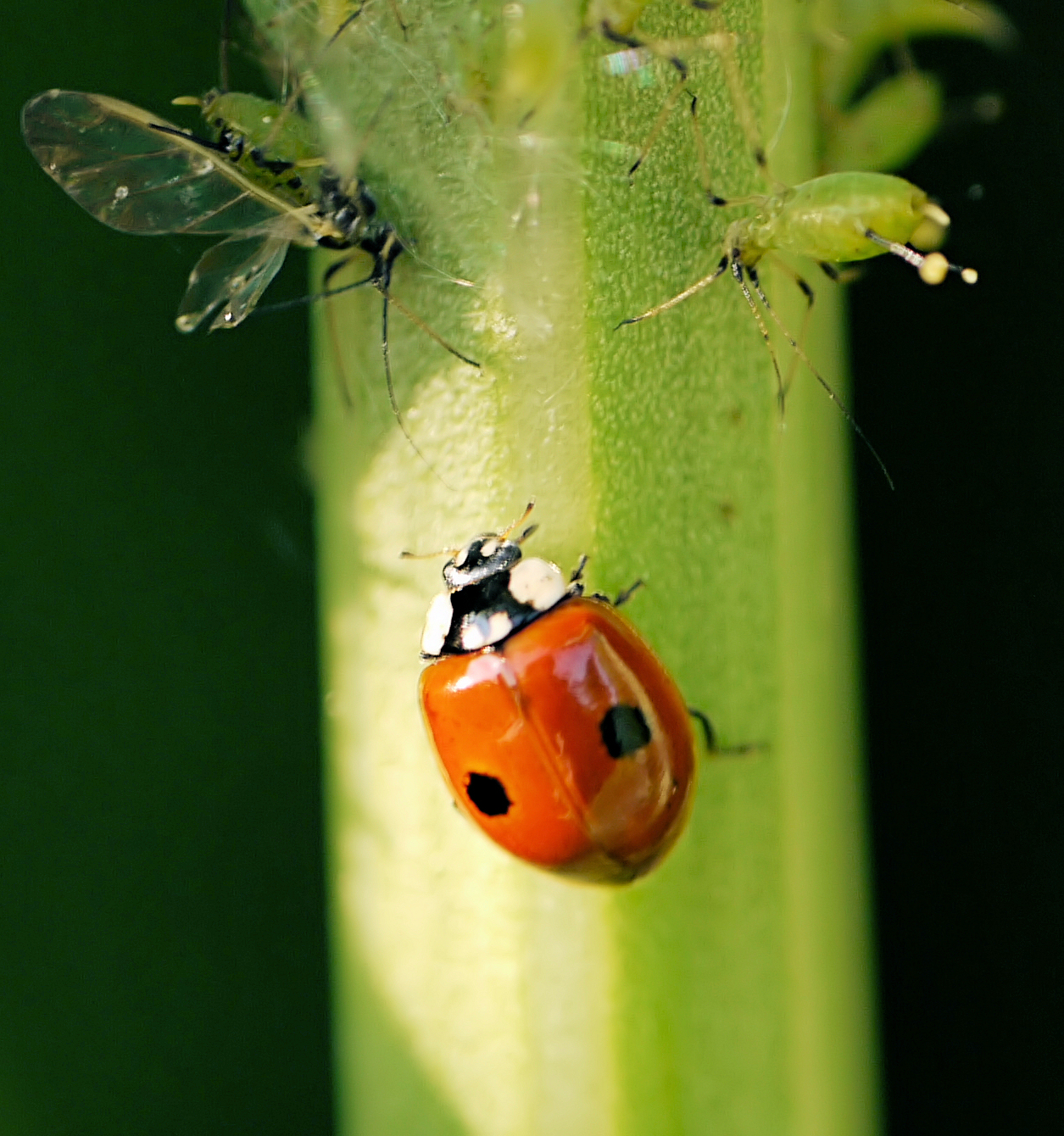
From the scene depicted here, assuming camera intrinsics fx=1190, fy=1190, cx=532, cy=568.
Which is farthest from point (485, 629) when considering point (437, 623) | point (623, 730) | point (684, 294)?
point (684, 294)

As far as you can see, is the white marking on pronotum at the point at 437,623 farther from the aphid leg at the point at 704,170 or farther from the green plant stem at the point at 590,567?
the aphid leg at the point at 704,170

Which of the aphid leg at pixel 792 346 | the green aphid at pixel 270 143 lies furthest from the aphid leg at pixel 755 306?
the green aphid at pixel 270 143

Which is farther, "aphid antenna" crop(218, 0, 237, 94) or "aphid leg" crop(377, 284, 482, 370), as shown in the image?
"aphid antenna" crop(218, 0, 237, 94)

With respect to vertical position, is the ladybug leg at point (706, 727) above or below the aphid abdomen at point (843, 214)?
below

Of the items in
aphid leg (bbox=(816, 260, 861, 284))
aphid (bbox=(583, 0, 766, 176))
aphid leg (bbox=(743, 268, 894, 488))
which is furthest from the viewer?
aphid leg (bbox=(816, 260, 861, 284))

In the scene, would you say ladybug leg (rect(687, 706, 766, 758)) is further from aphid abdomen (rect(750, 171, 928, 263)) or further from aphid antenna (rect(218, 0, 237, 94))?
aphid antenna (rect(218, 0, 237, 94))

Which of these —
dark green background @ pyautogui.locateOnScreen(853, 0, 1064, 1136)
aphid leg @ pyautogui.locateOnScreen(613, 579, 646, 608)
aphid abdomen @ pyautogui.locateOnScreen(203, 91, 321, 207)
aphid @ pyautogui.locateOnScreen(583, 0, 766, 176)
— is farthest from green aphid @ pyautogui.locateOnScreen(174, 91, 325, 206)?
dark green background @ pyautogui.locateOnScreen(853, 0, 1064, 1136)

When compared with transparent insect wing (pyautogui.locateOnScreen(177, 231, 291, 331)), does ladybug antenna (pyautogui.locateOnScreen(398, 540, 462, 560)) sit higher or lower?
lower

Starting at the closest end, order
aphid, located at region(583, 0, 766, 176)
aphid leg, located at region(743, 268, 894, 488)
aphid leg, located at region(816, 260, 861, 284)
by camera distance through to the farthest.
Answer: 1. aphid, located at region(583, 0, 766, 176)
2. aphid leg, located at region(743, 268, 894, 488)
3. aphid leg, located at region(816, 260, 861, 284)
